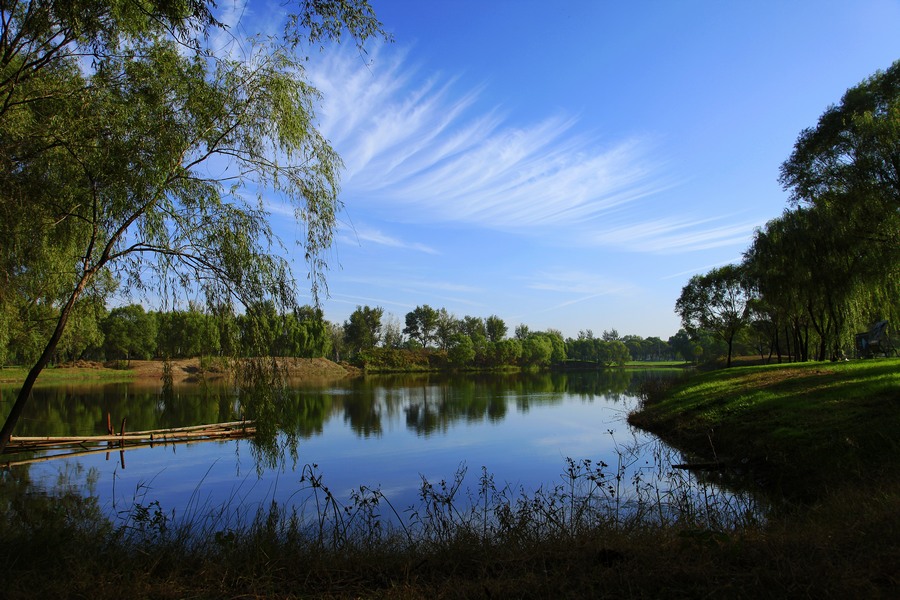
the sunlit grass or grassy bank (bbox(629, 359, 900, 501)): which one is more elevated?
the sunlit grass

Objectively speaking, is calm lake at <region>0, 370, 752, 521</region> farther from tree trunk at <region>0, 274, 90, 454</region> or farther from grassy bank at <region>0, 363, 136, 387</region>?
grassy bank at <region>0, 363, 136, 387</region>

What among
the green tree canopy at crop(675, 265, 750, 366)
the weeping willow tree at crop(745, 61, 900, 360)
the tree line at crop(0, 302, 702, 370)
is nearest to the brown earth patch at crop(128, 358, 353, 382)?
the tree line at crop(0, 302, 702, 370)

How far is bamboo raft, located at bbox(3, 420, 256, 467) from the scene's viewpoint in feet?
58.7

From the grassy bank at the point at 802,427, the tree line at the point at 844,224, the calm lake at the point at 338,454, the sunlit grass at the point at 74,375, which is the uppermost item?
the tree line at the point at 844,224

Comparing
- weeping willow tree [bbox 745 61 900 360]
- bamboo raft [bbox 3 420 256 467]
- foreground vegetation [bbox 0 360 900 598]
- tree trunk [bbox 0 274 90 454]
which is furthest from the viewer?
bamboo raft [bbox 3 420 256 467]

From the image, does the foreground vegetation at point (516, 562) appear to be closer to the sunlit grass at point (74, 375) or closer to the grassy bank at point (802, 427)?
the grassy bank at point (802, 427)

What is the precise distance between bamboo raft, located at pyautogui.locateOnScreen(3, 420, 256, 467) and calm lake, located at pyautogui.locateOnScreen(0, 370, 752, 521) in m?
0.43

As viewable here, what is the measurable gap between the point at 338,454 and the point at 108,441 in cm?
913

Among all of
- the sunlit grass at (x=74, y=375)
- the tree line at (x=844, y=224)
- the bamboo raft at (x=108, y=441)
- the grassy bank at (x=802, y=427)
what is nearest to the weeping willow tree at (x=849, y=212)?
the tree line at (x=844, y=224)

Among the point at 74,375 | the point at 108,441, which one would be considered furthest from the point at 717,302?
the point at 74,375

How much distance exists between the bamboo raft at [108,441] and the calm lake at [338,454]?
0.43 meters

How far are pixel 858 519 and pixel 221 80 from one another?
26.3 feet

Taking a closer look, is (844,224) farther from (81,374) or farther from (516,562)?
(81,374)

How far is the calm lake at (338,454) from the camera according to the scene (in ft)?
33.2
